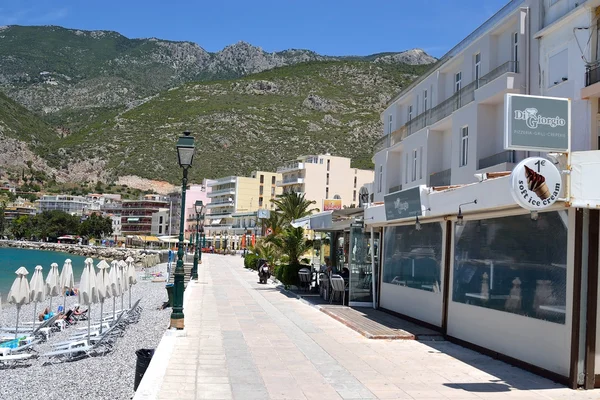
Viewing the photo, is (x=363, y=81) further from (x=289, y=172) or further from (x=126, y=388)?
(x=126, y=388)

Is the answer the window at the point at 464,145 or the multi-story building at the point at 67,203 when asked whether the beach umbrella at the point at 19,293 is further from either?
the multi-story building at the point at 67,203

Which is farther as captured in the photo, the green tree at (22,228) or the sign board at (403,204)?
the green tree at (22,228)

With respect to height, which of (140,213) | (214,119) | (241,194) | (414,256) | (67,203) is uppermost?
(214,119)

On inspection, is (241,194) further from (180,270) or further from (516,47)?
(180,270)

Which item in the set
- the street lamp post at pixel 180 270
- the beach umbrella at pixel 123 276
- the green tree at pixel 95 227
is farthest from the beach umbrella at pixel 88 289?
the green tree at pixel 95 227

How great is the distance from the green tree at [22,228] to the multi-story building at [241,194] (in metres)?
63.8

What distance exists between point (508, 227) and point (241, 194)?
10445 cm

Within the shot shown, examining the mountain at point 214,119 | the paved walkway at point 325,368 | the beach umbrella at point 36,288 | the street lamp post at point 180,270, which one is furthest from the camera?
the mountain at point 214,119

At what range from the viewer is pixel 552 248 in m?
8.35

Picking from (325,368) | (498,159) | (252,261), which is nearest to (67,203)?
(252,261)

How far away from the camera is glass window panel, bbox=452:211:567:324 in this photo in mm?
8234

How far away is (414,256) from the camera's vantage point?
45.5 feet

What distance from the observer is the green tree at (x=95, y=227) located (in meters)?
148

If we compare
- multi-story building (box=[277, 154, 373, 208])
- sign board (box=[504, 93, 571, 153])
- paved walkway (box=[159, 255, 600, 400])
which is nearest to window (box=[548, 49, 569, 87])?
paved walkway (box=[159, 255, 600, 400])
